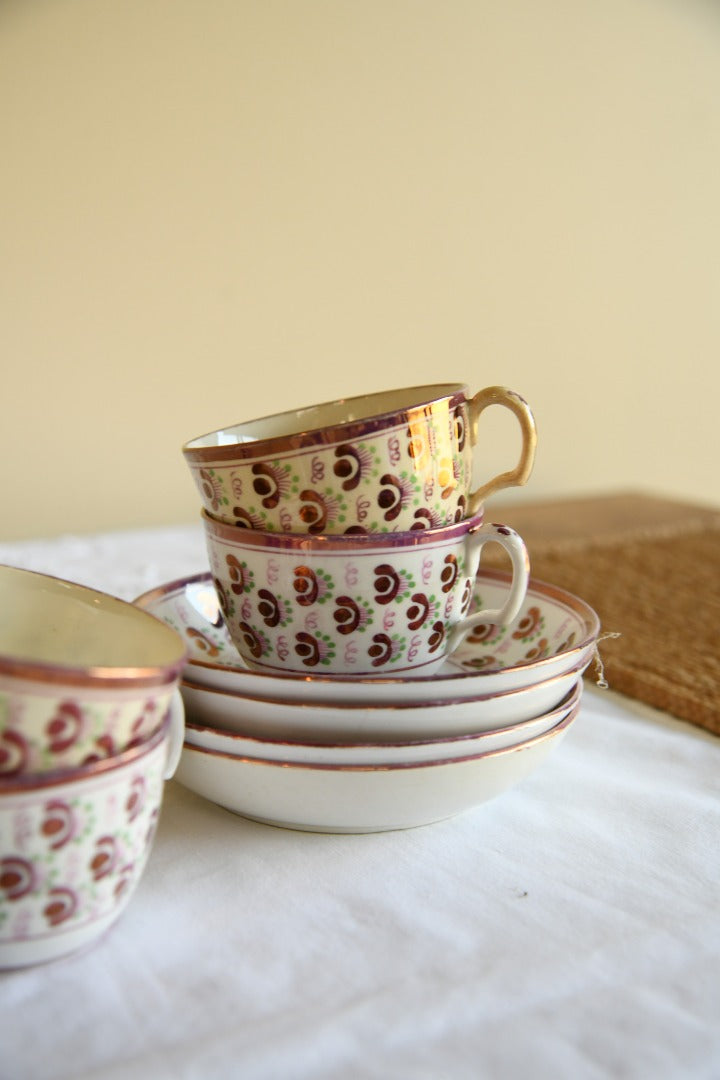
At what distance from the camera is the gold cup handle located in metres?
0.53

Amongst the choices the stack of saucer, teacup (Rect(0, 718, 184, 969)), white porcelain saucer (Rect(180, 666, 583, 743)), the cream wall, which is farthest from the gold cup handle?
the cream wall

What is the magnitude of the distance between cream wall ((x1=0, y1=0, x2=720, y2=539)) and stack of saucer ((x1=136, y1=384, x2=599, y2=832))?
2.91 feet

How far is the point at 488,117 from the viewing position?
1652mm

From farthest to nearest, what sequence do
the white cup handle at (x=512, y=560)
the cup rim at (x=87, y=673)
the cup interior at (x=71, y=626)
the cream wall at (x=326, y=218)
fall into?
the cream wall at (x=326, y=218) → the white cup handle at (x=512, y=560) → the cup interior at (x=71, y=626) → the cup rim at (x=87, y=673)

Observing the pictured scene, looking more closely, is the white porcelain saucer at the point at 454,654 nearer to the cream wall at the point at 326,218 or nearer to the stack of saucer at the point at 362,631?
the stack of saucer at the point at 362,631

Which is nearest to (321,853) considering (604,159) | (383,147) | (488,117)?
(383,147)

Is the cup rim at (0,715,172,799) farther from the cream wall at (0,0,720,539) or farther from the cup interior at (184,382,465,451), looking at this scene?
the cream wall at (0,0,720,539)

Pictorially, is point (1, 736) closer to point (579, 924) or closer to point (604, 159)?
point (579, 924)

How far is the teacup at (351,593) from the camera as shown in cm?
49

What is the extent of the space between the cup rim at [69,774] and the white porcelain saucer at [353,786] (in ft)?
0.28

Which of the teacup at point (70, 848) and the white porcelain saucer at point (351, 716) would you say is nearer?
the teacup at point (70, 848)

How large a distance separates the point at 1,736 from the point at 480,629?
0.39m

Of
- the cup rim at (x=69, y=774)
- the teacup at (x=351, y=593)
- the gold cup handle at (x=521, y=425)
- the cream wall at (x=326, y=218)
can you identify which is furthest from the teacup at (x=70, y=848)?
the cream wall at (x=326, y=218)

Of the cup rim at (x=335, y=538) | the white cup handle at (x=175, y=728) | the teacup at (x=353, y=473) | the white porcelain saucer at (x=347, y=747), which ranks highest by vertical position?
the teacup at (x=353, y=473)
